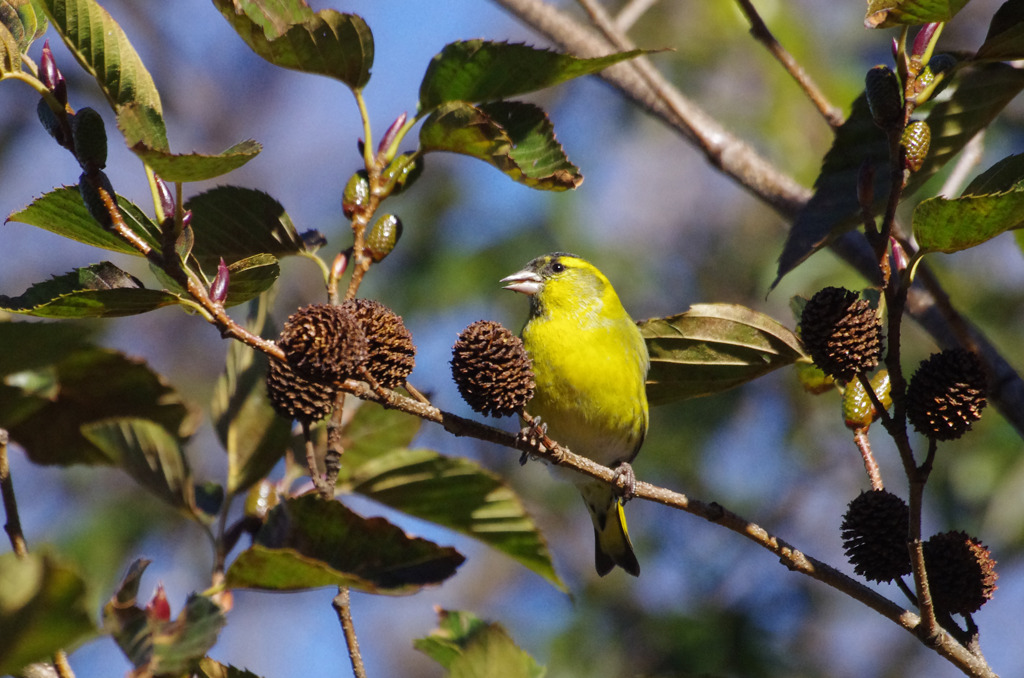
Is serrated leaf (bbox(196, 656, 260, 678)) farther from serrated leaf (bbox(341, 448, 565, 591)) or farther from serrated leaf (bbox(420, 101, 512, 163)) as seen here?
serrated leaf (bbox(420, 101, 512, 163))

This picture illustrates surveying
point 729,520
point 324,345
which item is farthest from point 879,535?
point 324,345

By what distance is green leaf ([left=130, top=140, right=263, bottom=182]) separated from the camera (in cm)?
146

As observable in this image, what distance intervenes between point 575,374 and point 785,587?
10.1 ft

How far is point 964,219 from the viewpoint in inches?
62.6

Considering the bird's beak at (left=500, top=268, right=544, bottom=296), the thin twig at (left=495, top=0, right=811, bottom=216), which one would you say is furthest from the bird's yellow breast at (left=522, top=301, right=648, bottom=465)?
the thin twig at (left=495, top=0, right=811, bottom=216)

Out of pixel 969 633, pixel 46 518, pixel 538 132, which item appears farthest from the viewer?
pixel 46 518

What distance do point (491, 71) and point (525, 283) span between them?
214 cm

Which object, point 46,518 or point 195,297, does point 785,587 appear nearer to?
point 195,297

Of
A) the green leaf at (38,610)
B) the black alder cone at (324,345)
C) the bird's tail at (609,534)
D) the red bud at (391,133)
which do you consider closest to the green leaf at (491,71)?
the red bud at (391,133)

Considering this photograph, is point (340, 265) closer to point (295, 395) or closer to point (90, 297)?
point (295, 395)

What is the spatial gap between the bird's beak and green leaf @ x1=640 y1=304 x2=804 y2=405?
5.41 ft

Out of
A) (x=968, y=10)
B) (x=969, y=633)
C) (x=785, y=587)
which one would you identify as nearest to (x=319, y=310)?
(x=969, y=633)

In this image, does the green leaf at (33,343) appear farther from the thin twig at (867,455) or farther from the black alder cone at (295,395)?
the thin twig at (867,455)

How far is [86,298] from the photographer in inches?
64.7
